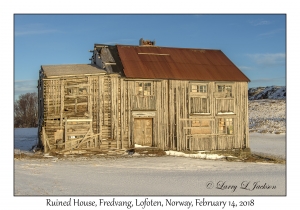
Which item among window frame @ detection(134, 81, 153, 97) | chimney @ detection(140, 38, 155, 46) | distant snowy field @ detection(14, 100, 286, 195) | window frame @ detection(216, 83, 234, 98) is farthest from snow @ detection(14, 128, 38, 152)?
window frame @ detection(216, 83, 234, 98)

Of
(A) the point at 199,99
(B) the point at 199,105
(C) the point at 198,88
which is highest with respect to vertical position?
(C) the point at 198,88

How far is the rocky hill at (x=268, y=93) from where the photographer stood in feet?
276

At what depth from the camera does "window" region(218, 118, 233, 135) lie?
28047 millimetres

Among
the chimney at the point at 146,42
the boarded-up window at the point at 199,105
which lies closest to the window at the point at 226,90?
the boarded-up window at the point at 199,105

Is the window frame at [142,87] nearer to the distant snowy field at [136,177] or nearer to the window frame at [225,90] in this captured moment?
the distant snowy field at [136,177]

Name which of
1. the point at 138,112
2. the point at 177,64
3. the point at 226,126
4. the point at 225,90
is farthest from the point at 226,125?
the point at 138,112

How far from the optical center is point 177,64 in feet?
94.3

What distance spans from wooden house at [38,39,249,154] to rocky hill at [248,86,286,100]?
189 feet

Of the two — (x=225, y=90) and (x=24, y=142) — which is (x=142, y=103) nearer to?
(x=225, y=90)

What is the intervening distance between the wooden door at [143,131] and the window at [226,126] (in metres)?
5.48

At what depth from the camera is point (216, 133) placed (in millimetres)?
27812

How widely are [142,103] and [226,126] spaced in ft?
22.3

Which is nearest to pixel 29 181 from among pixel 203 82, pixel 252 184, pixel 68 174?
pixel 68 174

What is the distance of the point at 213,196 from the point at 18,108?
53963 millimetres
